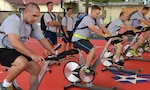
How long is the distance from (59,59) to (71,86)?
206cm

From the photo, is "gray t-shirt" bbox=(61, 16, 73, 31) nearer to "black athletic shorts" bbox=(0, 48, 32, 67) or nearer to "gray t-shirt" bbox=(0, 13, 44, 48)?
"gray t-shirt" bbox=(0, 13, 44, 48)

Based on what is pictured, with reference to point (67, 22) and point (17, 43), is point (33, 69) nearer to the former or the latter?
point (17, 43)

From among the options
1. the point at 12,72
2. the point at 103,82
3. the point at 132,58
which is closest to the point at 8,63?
the point at 12,72

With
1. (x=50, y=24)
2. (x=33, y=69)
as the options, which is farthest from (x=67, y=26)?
(x=33, y=69)

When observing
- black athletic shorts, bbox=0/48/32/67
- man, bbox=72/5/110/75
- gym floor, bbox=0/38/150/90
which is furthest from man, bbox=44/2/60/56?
black athletic shorts, bbox=0/48/32/67

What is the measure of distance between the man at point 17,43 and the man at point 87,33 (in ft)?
Result: 5.43

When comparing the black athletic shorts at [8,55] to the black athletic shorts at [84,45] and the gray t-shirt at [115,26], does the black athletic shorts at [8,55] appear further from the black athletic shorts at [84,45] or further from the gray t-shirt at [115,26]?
the gray t-shirt at [115,26]

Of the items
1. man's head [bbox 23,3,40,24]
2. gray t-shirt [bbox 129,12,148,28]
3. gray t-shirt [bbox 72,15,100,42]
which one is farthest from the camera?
gray t-shirt [bbox 129,12,148,28]

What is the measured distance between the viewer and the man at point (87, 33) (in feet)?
16.9

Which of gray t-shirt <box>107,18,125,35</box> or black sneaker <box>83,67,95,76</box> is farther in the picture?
gray t-shirt <box>107,18,125,35</box>

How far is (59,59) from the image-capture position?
3.24m

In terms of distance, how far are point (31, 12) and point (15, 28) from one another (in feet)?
0.92

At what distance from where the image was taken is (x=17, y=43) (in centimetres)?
323

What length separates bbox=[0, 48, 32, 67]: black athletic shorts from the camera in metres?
3.47
